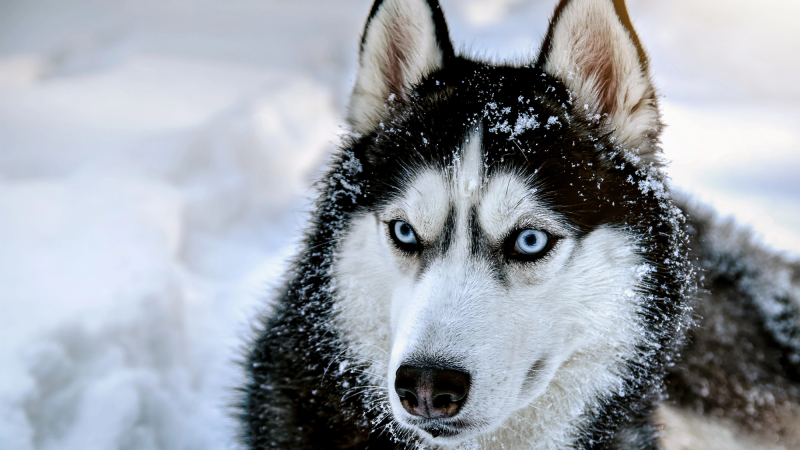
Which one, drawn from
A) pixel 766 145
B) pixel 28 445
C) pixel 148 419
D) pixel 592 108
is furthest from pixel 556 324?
pixel 766 145

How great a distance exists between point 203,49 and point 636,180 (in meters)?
3.94

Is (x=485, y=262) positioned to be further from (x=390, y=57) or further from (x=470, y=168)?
(x=390, y=57)

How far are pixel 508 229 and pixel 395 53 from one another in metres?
0.79

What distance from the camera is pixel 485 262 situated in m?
1.55

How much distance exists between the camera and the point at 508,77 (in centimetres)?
179

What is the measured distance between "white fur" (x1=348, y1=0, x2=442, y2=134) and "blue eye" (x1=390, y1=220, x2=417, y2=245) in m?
0.44

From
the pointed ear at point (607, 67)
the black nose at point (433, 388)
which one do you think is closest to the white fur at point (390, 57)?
the pointed ear at point (607, 67)

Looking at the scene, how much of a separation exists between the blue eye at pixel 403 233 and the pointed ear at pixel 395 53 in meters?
0.44

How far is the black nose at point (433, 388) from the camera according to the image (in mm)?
1292

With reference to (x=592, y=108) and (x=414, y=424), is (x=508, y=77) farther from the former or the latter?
(x=414, y=424)

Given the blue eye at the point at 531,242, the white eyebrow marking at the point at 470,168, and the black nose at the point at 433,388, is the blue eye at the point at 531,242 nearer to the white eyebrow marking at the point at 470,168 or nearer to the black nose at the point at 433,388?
the white eyebrow marking at the point at 470,168

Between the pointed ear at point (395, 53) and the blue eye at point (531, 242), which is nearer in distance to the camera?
the blue eye at point (531, 242)

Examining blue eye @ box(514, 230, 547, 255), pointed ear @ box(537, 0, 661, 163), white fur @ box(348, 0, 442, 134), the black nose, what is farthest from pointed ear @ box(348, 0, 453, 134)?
the black nose

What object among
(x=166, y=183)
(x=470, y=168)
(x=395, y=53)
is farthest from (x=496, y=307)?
(x=166, y=183)
